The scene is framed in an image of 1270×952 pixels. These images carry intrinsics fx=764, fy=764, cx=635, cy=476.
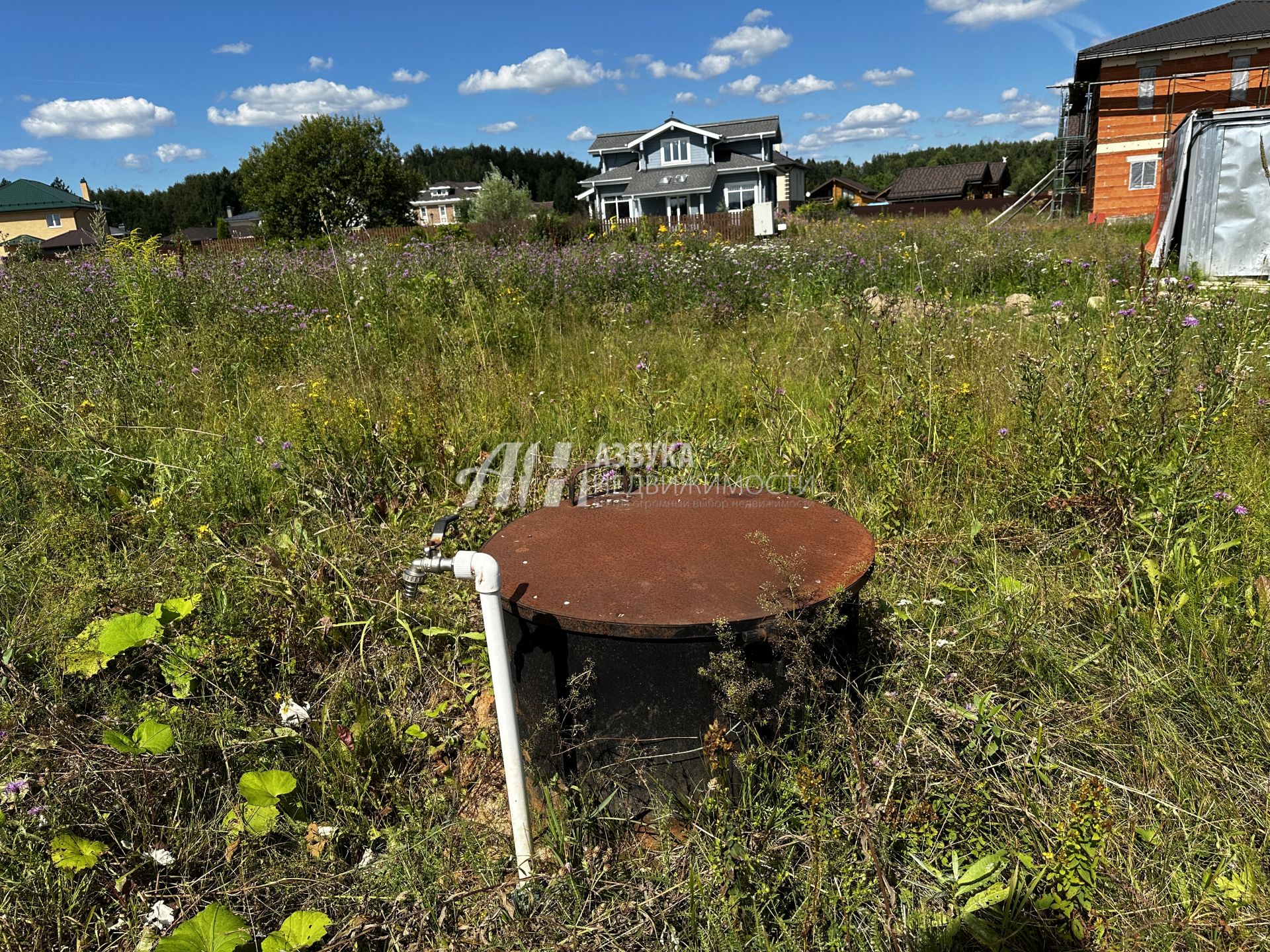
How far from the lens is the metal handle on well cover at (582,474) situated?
2856mm

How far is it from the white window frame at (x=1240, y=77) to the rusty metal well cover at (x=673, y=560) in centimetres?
3047

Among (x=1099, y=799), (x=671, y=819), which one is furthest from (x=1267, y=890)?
(x=671, y=819)

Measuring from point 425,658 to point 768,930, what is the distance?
1.46 metres

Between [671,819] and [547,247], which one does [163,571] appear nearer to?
[671,819]

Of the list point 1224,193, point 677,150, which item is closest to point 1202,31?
point 1224,193

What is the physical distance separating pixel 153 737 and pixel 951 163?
90620 millimetres

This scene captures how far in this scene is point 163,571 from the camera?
2922 millimetres

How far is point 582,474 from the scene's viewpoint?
9.00ft

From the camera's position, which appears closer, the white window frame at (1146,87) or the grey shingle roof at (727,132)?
the white window frame at (1146,87)

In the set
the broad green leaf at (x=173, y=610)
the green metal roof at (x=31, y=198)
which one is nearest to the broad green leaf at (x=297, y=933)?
the broad green leaf at (x=173, y=610)

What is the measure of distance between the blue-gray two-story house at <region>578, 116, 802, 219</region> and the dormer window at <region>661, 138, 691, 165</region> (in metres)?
0.04

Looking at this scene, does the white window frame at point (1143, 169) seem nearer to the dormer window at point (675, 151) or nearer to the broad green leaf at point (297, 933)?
the dormer window at point (675, 151)

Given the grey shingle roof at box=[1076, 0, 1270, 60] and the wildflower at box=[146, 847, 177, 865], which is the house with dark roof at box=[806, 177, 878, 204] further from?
the wildflower at box=[146, 847, 177, 865]

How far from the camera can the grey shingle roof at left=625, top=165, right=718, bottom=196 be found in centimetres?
4562
